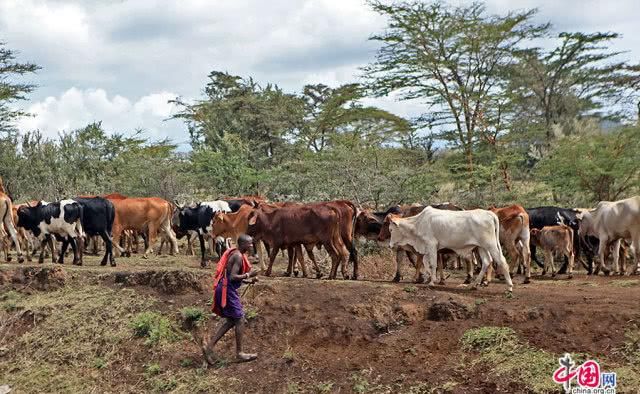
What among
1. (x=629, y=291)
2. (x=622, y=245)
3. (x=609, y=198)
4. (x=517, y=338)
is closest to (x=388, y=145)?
(x=609, y=198)

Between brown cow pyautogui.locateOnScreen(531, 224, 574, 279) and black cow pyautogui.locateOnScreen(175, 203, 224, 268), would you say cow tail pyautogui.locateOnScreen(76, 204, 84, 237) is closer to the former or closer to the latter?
black cow pyautogui.locateOnScreen(175, 203, 224, 268)

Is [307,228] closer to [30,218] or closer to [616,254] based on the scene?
[30,218]

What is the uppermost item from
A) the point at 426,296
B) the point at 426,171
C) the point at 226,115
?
the point at 226,115

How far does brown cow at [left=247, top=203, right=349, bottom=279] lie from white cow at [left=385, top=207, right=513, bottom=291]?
1372 millimetres

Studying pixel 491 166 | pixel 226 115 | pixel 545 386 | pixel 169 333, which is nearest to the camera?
pixel 545 386

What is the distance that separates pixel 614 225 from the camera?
1501cm

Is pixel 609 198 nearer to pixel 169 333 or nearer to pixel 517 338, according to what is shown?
pixel 517 338

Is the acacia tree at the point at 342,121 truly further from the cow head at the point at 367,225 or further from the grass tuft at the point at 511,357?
the grass tuft at the point at 511,357

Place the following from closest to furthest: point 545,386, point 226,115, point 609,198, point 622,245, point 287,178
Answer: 1. point 545,386
2. point 622,245
3. point 609,198
4. point 287,178
5. point 226,115

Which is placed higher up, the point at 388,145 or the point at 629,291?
the point at 388,145

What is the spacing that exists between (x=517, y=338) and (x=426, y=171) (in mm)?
13684

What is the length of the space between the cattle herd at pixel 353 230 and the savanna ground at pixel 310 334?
3.30ft

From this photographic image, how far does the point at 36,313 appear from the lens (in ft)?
38.2

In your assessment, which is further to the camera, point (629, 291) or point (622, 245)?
point (622, 245)
